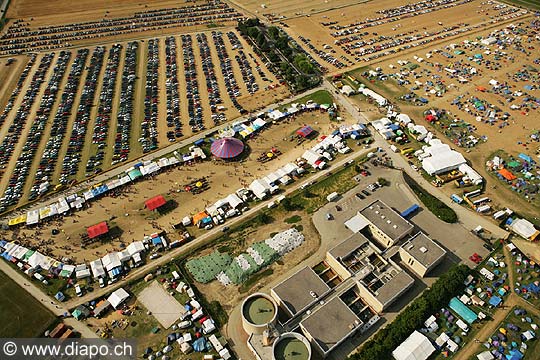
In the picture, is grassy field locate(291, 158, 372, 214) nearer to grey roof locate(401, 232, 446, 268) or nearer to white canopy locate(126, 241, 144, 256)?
grey roof locate(401, 232, 446, 268)

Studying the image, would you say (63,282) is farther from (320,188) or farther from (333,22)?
(333,22)

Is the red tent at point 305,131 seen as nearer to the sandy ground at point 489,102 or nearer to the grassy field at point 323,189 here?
the grassy field at point 323,189

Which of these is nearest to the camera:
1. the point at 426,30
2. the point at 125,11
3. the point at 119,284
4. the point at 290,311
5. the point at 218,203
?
the point at 290,311

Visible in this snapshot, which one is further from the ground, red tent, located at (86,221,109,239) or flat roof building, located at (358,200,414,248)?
flat roof building, located at (358,200,414,248)

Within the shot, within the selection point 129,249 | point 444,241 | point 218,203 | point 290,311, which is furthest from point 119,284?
point 444,241

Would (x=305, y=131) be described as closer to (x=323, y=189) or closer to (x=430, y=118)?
(x=323, y=189)

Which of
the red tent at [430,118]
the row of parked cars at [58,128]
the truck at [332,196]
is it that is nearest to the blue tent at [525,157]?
the red tent at [430,118]

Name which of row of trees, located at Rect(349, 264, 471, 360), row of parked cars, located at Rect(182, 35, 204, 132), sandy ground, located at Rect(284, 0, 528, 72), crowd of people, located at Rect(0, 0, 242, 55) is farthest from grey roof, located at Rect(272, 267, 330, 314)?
crowd of people, located at Rect(0, 0, 242, 55)
